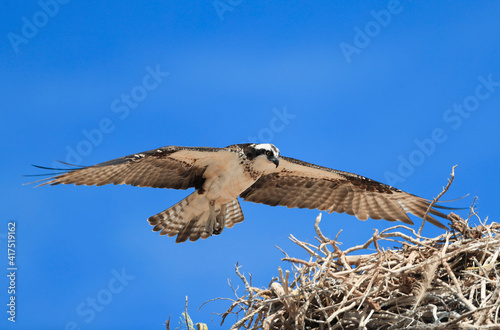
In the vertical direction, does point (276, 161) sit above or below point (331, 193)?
above

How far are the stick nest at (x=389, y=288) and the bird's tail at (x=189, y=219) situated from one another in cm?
321

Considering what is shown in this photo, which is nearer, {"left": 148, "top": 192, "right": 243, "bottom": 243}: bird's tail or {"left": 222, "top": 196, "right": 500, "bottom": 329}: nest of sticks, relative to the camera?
{"left": 222, "top": 196, "right": 500, "bottom": 329}: nest of sticks

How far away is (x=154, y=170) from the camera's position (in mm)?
8469

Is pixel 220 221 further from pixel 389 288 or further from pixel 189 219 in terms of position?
pixel 389 288

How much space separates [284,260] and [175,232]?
3.59 metres

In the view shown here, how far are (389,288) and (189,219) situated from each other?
13.8 ft

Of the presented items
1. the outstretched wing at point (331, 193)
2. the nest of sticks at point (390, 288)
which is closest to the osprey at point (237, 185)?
the outstretched wing at point (331, 193)

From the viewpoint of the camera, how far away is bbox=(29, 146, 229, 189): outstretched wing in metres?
7.73

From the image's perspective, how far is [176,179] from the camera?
8734 mm

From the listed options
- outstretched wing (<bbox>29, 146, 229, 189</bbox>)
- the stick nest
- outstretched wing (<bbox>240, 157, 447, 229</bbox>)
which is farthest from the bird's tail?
the stick nest

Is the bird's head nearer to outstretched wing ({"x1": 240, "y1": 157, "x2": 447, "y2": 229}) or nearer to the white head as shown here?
the white head

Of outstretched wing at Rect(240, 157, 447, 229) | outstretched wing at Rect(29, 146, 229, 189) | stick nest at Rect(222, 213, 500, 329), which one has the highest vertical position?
outstretched wing at Rect(29, 146, 229, 189)

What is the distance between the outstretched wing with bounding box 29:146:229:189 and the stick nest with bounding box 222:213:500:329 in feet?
9.52

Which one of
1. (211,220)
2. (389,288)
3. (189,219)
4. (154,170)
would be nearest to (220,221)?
(211,220)
